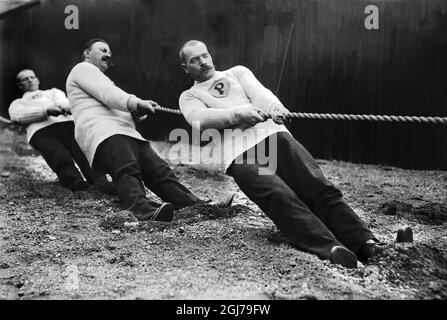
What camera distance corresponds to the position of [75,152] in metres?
4.35

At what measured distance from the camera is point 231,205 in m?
3.34

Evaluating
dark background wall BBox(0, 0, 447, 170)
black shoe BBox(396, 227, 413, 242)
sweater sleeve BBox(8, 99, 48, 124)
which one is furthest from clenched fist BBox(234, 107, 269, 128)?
sweater sleeve BBox(8, 99, 48, 124)

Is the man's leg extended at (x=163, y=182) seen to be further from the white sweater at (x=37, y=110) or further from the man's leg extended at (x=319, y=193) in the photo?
the white sweater at (x=37, y=110)

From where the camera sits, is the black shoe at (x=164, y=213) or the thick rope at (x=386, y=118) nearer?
the thick rope at (x=386, y=118)

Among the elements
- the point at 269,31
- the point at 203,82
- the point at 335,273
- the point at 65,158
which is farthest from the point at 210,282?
the point at 269,31

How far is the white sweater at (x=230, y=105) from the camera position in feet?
9.23

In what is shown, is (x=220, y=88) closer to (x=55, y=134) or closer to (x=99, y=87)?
(x=99, y=87)

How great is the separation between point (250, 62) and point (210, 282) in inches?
99.5

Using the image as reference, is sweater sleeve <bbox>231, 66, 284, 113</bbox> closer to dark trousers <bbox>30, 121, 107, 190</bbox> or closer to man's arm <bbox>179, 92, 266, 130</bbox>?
man's arm <bbox>179, 92, 266, 130</bbox>

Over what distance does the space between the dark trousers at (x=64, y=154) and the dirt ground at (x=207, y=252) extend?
27 centimetres

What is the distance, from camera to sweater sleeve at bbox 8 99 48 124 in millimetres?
4332

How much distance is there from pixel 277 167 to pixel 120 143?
1106 mm

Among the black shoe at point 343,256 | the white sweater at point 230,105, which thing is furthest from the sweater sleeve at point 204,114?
the black shoe at point 343,256

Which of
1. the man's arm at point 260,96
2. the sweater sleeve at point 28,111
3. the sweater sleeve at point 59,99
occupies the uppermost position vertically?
the man's arm at point 260,96
